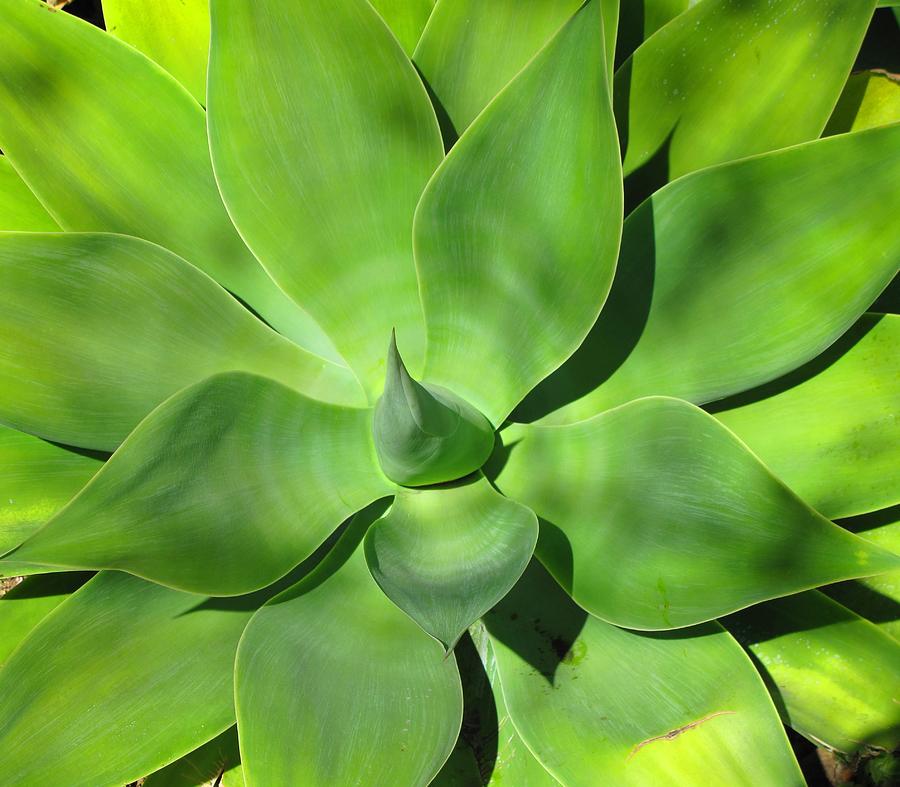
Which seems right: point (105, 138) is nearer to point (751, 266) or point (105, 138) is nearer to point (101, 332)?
point (101, 332)

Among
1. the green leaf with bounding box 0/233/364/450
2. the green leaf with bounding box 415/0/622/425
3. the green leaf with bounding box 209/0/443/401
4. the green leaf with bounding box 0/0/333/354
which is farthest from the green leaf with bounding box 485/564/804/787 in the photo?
the green leaf with bounding box 0/0/333/354

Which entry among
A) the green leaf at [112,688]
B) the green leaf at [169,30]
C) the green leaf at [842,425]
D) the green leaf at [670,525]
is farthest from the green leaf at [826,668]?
the green leaf at [169,30]

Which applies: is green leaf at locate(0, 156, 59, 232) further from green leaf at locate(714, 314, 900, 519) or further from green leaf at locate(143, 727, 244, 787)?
green leaf at locate(714, 314, 900, 519)

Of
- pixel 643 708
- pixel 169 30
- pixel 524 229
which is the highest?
pixel 169 30

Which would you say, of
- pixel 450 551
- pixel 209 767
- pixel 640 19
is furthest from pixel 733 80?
pixel 209 767

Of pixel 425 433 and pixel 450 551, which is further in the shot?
pixel 450 551
